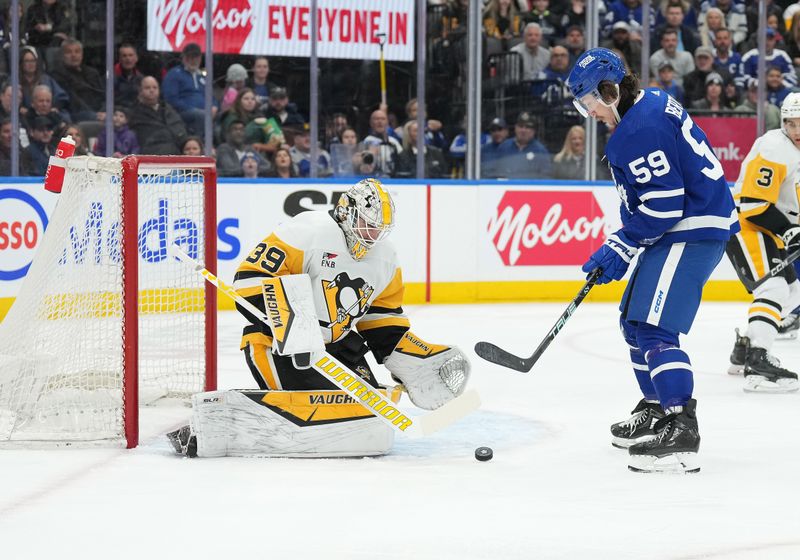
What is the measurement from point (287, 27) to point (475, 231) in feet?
5.18

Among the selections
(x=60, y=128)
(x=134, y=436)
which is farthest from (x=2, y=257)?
(x=134, y=436)

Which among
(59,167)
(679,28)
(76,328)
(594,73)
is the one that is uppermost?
(679,28)

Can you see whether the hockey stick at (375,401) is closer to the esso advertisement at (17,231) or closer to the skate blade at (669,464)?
the skate blade at (669,464)

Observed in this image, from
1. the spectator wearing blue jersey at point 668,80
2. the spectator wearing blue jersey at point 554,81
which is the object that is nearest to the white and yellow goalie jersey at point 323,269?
the spectator wearing blue jersey at point 554,81

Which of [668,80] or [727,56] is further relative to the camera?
[727,56]

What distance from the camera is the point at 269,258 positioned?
3.06 m

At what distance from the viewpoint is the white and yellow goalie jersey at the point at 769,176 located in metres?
4.30

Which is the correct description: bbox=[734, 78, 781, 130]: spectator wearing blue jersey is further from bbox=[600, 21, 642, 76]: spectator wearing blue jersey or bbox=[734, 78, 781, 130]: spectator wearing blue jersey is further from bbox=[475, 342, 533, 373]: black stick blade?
bbox=[475, 342, 533, 373]: black stick blade

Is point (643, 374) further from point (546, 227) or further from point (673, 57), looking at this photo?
point (673, 57)

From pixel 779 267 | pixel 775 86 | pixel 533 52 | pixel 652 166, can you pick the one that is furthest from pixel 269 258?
pixel 775 86

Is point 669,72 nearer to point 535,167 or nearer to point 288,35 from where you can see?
point 535,167

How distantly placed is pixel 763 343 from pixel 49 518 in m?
2.72

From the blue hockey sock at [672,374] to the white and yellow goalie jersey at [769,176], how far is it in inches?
62.9

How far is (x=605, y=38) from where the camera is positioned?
745cm
